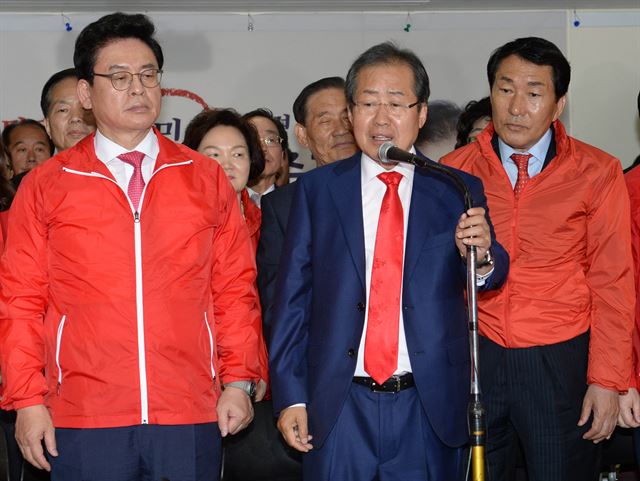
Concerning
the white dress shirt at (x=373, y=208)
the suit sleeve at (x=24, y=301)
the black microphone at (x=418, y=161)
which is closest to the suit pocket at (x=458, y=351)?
the white dress shirt at (x=373, y=208)

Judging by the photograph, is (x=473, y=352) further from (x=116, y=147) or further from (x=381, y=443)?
(x=116, y=147)

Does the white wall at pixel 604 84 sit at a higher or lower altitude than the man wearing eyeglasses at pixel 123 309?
higher

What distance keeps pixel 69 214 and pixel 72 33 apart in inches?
134

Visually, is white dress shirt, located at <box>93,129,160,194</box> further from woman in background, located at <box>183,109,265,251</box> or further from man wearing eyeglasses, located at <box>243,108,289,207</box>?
man wearing eyeglasses, located at <box>243,108,289,207</box>

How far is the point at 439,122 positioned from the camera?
613cm

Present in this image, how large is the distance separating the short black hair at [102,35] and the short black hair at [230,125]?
0.94 metres

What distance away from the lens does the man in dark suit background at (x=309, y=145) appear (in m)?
3.77

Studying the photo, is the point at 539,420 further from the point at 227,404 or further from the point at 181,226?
Answer: the point at 181,226

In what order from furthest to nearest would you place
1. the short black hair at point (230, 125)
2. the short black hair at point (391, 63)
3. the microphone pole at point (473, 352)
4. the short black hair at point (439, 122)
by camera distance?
the short black hair at point (439, 122), the short black hair at point (230, 125), the short black hair at point (391, 63), the microphone pole at point (473, 352)

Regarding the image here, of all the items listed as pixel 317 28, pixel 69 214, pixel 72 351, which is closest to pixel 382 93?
pixel 69 214

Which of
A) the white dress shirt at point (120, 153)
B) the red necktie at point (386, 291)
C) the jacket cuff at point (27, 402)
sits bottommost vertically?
the jacket cuff at point (27, 402)

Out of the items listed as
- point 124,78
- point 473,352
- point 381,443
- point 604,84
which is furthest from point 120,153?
point 604,84

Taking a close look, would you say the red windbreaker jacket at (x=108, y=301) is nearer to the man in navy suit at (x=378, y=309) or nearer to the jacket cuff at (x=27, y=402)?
the jacket cuff at (x=27, y=402)

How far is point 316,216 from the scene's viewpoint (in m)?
3.04
